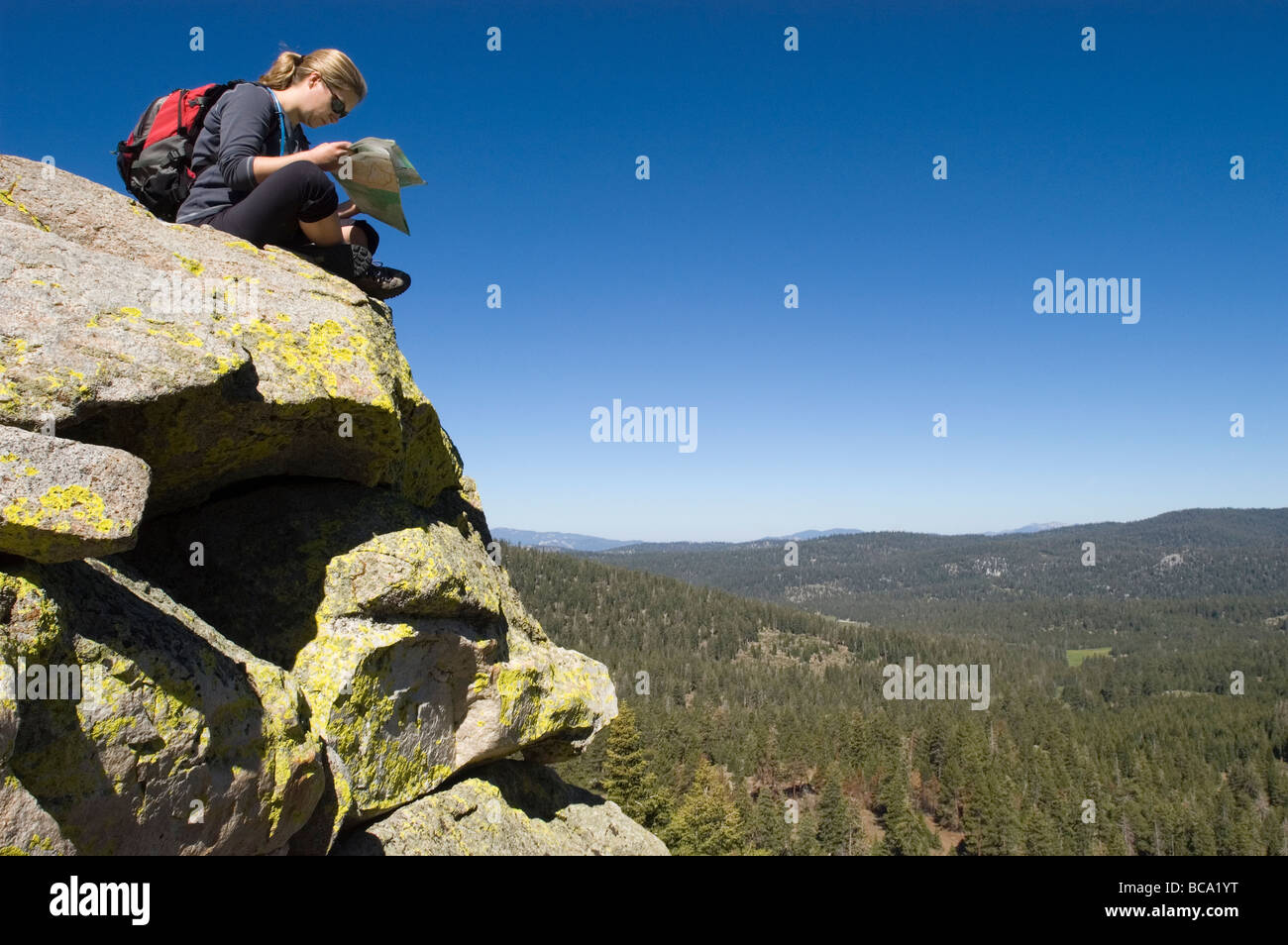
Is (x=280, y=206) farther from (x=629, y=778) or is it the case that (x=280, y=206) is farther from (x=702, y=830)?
(x=702, y=830)

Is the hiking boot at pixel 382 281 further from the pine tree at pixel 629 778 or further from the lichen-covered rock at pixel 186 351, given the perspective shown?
the pine tree at pixel 629 778

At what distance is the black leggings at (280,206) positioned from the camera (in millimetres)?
7328

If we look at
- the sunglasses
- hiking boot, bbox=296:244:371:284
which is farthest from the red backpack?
hiking boot, bbox=296:244:371:284

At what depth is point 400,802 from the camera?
7.58 m

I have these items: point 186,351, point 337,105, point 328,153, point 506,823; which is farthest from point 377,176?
point 506,823

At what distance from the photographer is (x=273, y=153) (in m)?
7.46

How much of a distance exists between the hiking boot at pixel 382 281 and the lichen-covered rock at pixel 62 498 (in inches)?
200

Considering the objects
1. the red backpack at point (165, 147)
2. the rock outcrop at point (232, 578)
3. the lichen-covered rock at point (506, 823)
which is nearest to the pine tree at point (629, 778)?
the lichen-covered rock at point (506, 823)

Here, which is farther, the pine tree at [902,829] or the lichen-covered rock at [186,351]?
the pine tree at [902,829]

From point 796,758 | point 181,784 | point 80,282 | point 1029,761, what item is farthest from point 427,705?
point 1029,761

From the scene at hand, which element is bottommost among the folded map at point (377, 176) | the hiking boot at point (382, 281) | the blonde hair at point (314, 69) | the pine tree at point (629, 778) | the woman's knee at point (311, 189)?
the pine tree at point (629, 778)
